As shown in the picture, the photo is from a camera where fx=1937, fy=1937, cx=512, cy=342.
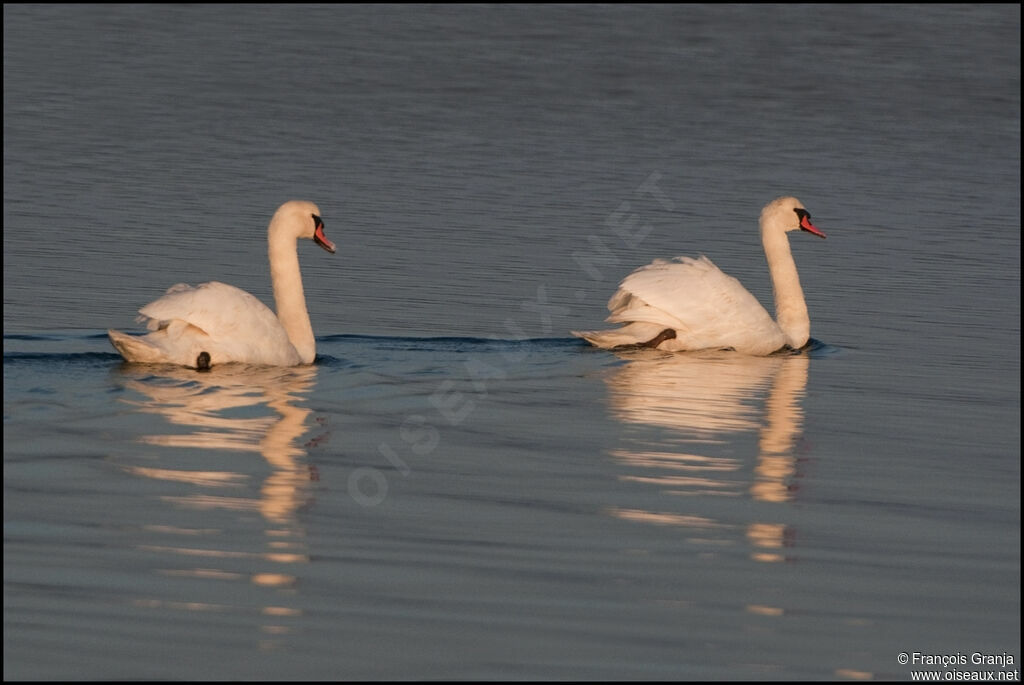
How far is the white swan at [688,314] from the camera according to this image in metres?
13.1

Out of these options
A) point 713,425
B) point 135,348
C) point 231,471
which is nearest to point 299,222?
point 135,348

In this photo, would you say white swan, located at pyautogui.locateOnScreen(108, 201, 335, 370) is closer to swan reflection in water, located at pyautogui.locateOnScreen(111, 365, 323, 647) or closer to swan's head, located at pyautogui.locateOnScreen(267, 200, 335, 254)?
swan reflection in water, located at pyautogui.locateOnScreen(111, 365, 323, 647)

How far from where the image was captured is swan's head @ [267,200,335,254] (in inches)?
501

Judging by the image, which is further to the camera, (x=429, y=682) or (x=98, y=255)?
(x=98, y=255)

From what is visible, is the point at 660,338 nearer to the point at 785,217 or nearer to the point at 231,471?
the point at 785,217

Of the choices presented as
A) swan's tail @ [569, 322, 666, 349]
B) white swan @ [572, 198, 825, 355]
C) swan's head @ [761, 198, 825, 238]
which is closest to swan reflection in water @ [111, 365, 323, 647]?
swan's tail @ [569, 322, 666, 349]

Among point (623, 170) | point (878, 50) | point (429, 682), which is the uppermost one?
point (878, 50)

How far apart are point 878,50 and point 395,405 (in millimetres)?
25055

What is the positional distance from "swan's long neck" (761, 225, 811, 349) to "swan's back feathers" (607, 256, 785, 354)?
0.34 m

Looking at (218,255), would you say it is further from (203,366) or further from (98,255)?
(203,366)

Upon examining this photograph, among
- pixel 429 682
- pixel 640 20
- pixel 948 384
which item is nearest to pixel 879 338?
pixel 948 384

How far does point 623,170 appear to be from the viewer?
21250mm

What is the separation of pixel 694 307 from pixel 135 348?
3.97 m

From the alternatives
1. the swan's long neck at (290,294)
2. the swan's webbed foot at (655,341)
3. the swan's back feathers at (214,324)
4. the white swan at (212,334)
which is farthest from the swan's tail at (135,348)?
the swan's webbed foot at (655,341)
